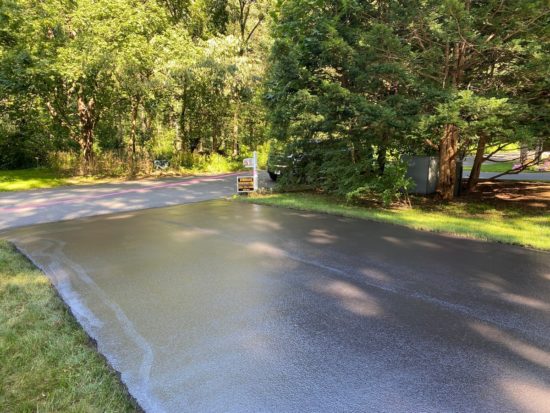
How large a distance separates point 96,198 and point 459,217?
9731 mm

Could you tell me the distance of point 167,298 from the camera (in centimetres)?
412

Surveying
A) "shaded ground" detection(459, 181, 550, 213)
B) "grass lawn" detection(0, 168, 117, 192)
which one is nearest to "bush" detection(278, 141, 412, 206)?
"shaded ground" detection(459, 181, 550, 213)

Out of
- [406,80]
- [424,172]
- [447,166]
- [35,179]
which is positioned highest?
[406,80]

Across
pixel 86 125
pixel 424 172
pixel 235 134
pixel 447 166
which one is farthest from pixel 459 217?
pixel 235 134

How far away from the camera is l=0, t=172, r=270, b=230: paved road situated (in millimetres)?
9396

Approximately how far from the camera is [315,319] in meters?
3.61

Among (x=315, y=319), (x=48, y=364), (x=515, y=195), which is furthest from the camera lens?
(x=515, y=195)

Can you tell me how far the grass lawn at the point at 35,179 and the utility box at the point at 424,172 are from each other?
1235 centimetres

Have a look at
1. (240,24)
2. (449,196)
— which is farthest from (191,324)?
(240,24)

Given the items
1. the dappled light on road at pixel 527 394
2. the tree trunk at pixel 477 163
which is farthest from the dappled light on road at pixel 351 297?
the tree trunk at pixel 477 163

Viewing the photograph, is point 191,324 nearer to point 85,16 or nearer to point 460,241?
point 460,241

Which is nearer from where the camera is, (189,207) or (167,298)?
(167,298)

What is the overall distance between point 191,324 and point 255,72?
55.4 feet

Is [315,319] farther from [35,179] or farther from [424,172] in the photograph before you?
[35,179]
